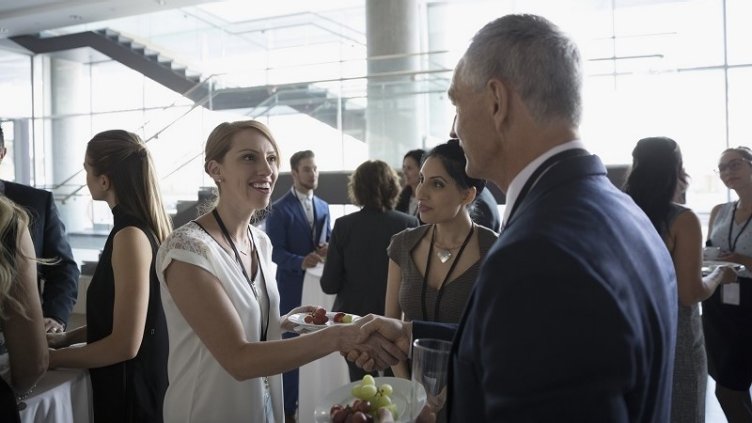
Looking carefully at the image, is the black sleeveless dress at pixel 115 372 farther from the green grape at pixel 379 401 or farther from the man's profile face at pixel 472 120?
the man's profile face at pixel 472 120

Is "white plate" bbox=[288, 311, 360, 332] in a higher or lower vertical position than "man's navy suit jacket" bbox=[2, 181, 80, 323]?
lower

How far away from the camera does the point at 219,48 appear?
13336 millimetres

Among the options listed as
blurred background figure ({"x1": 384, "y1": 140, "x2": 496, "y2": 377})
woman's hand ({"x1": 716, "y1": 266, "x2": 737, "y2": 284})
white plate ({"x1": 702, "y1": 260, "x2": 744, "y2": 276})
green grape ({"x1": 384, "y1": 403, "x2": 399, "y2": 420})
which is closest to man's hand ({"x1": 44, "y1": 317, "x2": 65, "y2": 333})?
blurred background figure ({"x1": 384, "y1": 140, "x2": 496, "y2": 377})

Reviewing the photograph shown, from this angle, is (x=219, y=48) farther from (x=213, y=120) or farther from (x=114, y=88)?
(x=213, y=120)

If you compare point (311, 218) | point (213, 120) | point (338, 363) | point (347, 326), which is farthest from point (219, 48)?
point (347, 326)

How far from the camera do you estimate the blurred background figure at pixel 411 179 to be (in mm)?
4633

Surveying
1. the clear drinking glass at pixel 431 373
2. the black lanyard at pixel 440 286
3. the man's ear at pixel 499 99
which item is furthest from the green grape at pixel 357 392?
the man's ear at pixel 499 99

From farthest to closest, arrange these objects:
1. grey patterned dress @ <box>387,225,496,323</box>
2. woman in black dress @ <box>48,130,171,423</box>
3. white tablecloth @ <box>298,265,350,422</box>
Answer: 1. white tablecloth @ <box>298,265,350,422</box>
2. grey patterned dress @ <box>387,225,496,323</box>
3. woman in black dress @ <box>48,130,171,423</box>

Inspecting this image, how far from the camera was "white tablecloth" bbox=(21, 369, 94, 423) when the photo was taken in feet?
6.07

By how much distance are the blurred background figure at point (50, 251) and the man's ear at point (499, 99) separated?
2394 millimetres

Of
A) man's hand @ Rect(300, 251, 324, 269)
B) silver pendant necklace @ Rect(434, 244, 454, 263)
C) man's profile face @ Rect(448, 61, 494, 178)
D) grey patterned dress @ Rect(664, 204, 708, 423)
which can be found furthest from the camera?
man's hand @ Rect(300, 251, 324, 269)

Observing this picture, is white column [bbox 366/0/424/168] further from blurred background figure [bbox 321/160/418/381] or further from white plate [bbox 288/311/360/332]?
white plate [bbox 288/311/360/332]

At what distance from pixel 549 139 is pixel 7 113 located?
56.5ft

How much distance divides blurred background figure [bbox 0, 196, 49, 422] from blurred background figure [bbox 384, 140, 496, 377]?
1.22m
